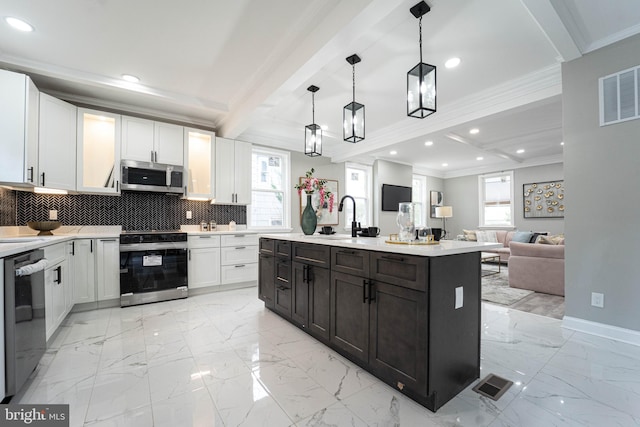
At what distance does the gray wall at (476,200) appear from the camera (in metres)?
6.97

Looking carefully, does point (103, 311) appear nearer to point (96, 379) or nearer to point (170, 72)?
point (96, 379)

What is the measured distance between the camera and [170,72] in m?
3.15

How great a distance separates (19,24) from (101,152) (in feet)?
5.24

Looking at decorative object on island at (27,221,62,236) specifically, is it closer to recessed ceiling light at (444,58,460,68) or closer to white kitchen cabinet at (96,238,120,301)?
white kitchen cabinet at (96,238,120,301)

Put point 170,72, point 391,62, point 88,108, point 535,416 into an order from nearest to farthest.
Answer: point 535,416
point 391,62
point 170,72
point 88,108

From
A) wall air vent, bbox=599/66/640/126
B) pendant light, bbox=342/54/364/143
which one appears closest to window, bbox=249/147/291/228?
pendant light, bbox=342/54/364/143

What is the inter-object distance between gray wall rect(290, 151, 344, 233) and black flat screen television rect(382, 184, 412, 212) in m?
1.23

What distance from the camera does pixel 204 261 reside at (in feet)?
13.4

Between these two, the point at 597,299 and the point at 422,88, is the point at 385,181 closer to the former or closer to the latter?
the point at 597,299

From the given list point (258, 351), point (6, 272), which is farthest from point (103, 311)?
point (258, 351)

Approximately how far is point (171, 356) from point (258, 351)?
695 mm

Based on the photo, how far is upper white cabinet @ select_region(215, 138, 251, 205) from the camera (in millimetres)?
4477

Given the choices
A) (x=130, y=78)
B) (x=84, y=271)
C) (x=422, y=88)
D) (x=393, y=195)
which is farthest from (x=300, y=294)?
(x=393, y=195)

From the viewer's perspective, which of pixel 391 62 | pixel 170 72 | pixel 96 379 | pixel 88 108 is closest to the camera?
pixel 96 379
